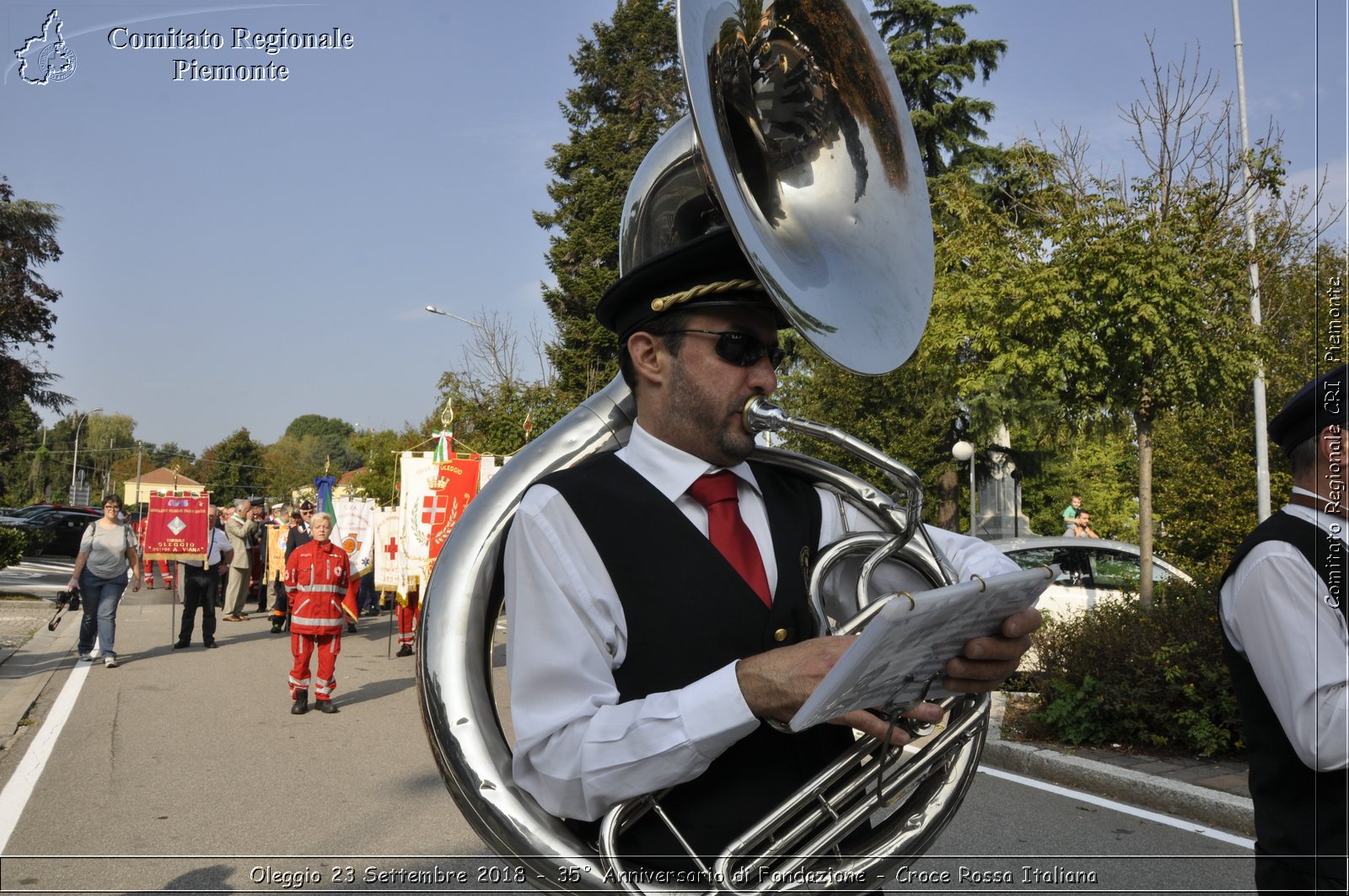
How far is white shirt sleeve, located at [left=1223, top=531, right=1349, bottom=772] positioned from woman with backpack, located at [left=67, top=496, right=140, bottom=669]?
10.6m

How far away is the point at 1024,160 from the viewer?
10836 mm

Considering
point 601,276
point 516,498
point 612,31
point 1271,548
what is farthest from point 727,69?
point 612,31

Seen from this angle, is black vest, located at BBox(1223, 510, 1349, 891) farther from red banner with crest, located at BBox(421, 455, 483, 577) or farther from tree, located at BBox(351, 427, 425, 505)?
tree, located at BBox(351, 427, 425, 505)

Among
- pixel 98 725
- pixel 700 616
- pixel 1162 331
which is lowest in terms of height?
pixel 98 725

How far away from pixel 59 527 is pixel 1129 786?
1291 inches

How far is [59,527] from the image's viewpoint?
31.0 meters

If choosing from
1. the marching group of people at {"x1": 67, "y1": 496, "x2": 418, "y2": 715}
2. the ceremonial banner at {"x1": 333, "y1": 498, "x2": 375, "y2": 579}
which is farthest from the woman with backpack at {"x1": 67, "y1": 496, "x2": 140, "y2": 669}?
the ceremonial banner at {"x1": 333, "y1": 498, "x2": 375, "y2": 579}

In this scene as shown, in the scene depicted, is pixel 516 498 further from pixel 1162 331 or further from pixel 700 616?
pixel 1162 331

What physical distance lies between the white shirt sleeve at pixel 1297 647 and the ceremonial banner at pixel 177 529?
12.7 metres

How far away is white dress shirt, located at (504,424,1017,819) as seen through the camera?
4.86 ft

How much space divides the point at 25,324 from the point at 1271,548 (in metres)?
19.2

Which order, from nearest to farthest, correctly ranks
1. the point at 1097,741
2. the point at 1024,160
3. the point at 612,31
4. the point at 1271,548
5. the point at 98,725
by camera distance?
the point at 1271,548, the point at 1097,741, the point at 98,725, the point at 1024,160, the point at 612,31

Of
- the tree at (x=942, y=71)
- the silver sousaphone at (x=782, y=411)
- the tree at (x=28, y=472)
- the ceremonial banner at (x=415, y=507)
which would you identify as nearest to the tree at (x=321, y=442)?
the tree at (x=28, y=472)

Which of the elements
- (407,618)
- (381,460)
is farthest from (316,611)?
(381,460)
